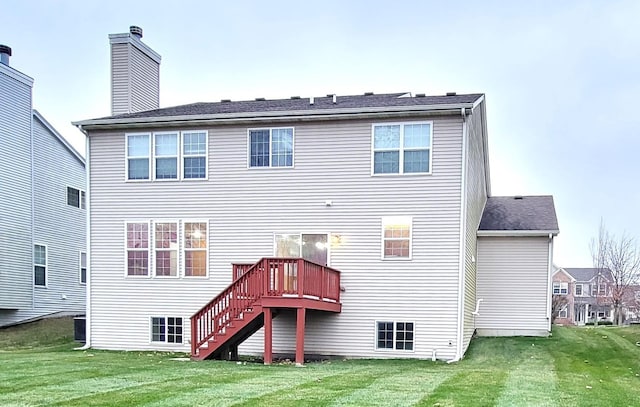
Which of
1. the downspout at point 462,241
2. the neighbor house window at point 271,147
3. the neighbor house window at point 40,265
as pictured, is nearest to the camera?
the downspout at point 462,241

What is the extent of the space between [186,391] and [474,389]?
3835 millimetres

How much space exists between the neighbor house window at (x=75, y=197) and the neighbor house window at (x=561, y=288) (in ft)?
126

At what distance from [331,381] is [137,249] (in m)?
Answer: 7.66

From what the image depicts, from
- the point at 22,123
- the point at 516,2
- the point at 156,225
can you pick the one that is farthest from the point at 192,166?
the point at 516,2

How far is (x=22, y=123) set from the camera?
18.5 m

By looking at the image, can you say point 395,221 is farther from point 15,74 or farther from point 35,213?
point 15,74

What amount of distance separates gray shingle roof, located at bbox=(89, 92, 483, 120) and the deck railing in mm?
3972

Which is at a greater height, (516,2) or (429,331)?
(516,2)

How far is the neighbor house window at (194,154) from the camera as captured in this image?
44.4 feet

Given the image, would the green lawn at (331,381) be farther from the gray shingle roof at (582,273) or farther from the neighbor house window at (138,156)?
the gray shingle roof at (582,273)

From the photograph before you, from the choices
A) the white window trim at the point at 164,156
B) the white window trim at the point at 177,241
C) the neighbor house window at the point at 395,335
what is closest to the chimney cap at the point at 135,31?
the white window trim at the point at 164,156

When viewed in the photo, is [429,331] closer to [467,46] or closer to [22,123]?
[22,123]

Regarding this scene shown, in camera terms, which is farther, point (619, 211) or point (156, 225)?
point (619, 211)

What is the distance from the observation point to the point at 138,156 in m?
13.9
